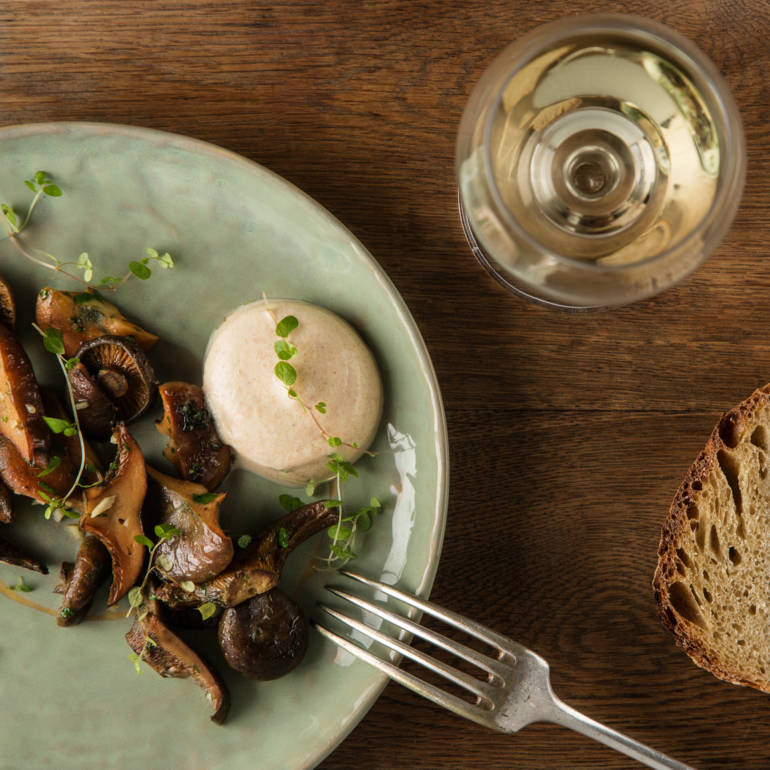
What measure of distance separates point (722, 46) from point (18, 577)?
1.65m

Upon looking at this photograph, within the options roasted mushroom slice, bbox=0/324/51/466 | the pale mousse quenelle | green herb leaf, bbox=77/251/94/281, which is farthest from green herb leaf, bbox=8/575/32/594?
green herb leaf, bbox=77/251/94/281

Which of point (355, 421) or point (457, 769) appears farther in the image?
point (457, 769)

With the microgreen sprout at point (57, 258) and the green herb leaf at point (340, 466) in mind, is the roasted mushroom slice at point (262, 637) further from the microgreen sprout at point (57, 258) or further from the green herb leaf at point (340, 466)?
the microgreen sprout at point (57, 258)

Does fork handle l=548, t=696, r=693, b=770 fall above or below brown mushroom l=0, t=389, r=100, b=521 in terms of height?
below

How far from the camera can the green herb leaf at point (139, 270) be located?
1.30 m

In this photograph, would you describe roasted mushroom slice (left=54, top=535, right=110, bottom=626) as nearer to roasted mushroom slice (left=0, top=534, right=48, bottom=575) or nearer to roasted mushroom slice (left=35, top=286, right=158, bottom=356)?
roasted mushroom slice (left=0, top=534, right=48, bottom=575)

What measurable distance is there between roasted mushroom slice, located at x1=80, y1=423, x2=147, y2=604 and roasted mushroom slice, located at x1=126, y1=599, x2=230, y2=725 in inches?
2.8

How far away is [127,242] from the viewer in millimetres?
1321

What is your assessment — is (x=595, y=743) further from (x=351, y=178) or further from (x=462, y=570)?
(x=351, y=178)

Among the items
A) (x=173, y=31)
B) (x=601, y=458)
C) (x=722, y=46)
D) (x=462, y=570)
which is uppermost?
(x=722, y=46)

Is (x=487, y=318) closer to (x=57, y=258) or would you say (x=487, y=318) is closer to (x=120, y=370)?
(x=120, y=370)

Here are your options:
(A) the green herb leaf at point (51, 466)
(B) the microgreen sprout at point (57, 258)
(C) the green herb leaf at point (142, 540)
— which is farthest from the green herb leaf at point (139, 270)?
(C) the green herb leaf at point (142, 540)

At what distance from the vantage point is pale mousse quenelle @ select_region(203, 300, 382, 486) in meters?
1.28

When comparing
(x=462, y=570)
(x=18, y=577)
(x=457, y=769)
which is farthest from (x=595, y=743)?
(x=18, y=577)
